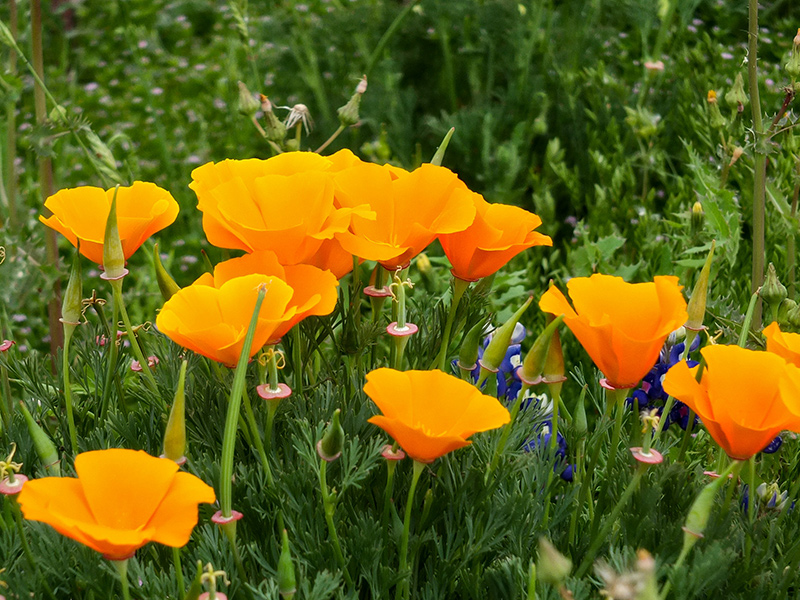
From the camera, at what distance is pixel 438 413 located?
72cm

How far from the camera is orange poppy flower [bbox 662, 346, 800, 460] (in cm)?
73

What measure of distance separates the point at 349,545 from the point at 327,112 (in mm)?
2139

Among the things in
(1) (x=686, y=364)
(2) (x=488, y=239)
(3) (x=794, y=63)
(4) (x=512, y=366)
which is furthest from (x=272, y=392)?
(3) (x=794, y=63)

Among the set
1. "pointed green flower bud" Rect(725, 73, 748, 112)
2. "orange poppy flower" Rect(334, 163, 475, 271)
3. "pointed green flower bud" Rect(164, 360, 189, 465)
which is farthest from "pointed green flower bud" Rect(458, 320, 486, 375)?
"pointed green flower bud" Rect(725, 73, 748, 112)

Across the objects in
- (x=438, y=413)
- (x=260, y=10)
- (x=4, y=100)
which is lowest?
(x=260, y=10)

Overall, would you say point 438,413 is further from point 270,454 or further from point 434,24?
point 434,24

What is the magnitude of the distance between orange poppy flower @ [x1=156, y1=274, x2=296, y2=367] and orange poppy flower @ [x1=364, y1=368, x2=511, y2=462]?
0.11m

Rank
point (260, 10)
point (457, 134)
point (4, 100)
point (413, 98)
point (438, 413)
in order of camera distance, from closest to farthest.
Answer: point (438, 413), point (4, 100), point (457, 134), point (413, 98), point (260, 10)

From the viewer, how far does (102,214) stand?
3.07 feet

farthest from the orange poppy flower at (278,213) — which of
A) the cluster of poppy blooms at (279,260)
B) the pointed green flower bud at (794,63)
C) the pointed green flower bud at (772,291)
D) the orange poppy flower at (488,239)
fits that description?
the pointed green flower bud at (794,63)

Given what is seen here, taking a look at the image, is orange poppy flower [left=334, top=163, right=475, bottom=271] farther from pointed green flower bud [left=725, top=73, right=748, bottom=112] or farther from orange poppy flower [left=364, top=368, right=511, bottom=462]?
pointed green flower bud [left=725, top=73, right=748, bottom=112]

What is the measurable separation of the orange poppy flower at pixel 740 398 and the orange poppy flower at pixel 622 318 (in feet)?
0.14

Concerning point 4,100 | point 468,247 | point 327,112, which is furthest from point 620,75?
point 468,247

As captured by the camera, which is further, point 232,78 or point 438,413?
point 232,78
